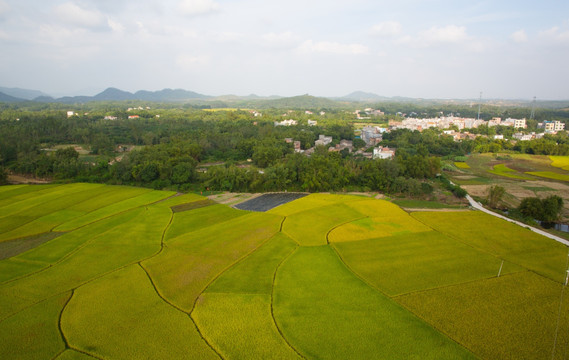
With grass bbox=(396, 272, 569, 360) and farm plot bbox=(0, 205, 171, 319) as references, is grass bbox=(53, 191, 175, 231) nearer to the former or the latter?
farm plot bbox=(0, 205, 171, 319)

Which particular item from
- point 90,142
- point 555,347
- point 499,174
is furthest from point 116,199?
point 499,174

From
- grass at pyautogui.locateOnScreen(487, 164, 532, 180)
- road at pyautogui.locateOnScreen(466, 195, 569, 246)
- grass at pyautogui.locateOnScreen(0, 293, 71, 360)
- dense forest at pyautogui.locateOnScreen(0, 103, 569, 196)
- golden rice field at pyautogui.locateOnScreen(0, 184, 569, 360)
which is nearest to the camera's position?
grass at pyautogui.locateOnScreen(0, 293, 71, 360)

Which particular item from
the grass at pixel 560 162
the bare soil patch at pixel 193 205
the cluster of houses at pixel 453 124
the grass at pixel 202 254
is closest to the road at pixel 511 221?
the grass at pixel 202 254

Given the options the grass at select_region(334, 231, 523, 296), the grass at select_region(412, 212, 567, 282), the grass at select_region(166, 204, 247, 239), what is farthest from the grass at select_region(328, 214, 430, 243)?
the grass at select_region(166, 204, 247, 239)

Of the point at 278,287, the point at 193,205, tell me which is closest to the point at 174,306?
the point at 278,287

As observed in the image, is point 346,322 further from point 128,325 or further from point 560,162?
point 560,162

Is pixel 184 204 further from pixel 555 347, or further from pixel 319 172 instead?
pixel 555 347
